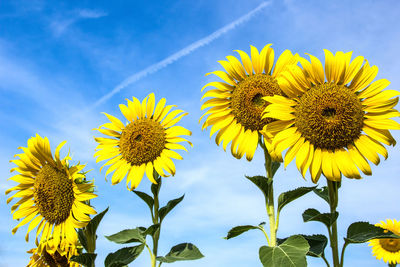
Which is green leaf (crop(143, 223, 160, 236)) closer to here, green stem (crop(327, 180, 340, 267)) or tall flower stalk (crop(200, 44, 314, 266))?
tall flower stalk (crop(200, 44, 314, 266))

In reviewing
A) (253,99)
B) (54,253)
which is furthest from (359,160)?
(54,253)

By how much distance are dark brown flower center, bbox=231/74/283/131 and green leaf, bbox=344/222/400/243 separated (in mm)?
1474

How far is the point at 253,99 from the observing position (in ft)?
15.6

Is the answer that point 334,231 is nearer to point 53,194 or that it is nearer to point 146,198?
point 146,198

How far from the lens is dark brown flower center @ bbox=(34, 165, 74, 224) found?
5.24 m

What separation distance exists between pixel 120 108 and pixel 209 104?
4.48 feet

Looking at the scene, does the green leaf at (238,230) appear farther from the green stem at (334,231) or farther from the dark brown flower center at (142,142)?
the dark brown flower center at (142,142)

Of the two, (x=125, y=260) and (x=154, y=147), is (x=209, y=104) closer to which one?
(x=154, y=147)

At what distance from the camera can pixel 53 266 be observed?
599cm

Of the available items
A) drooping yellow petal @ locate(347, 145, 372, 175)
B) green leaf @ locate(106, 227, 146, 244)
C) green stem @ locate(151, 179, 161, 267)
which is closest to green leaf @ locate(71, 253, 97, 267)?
green leaf @ locate(106, 227, 146, 244)

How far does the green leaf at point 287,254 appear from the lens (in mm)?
3961

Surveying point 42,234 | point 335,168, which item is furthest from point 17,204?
point 335,168

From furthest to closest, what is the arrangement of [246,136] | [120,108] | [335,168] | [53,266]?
[53,266]
[120,108]
[246,136]
[335,168]

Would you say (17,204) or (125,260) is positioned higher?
(17,204)
